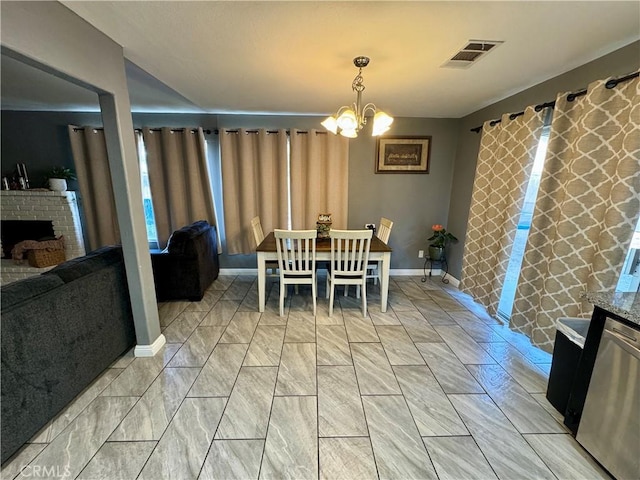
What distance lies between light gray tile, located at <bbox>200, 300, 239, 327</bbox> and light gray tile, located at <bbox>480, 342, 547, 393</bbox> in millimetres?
2502

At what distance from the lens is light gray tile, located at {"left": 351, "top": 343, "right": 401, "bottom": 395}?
1.85 m

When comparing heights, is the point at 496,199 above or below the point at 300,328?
above

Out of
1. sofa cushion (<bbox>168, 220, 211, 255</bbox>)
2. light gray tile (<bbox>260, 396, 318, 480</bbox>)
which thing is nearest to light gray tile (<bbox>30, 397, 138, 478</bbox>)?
light gray tile (<bbox>260, 396, 318, 480</bbox>)

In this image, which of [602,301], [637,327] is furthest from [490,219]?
[637,327]

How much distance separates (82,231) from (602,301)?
5598 millimetres

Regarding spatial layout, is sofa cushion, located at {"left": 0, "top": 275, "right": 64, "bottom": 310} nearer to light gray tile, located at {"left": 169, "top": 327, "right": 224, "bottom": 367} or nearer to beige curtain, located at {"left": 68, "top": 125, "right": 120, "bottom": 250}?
light gray tile, located at {"left": 169, "top": 327, "right": 224, "bottom": 367}

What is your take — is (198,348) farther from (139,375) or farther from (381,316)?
(381,316)

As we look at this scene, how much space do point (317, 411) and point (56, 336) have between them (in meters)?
1.63

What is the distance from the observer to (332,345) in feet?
7.73

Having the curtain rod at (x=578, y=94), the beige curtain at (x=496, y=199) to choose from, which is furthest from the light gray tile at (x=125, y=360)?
the curtain rod at (x=578, y=94)

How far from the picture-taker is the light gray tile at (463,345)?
217 cm

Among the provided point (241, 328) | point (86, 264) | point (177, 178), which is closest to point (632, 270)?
point (241, 328)

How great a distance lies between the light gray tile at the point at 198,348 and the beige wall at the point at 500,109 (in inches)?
125

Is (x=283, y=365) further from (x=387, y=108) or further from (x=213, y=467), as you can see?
(x=387, y=108)
